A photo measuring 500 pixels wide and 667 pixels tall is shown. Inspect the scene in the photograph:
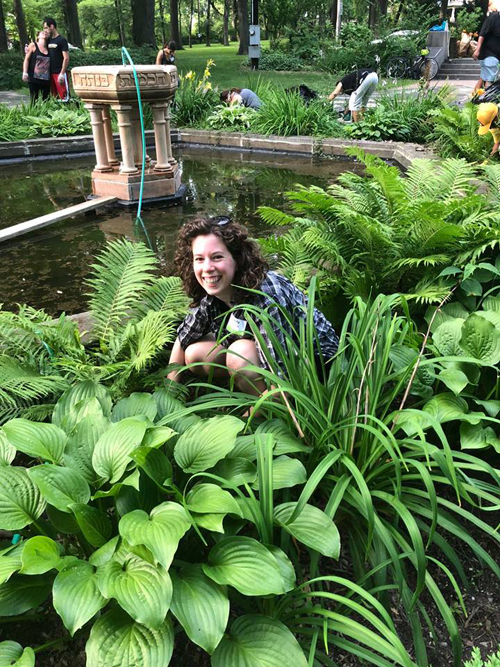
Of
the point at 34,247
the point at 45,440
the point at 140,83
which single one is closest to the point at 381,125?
the point at 140,83

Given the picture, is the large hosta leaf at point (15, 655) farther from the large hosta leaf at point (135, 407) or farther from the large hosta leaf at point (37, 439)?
the large hosta leaf at point (135, 407)

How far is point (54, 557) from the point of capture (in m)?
1.54

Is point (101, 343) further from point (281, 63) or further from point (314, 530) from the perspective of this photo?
point (281, 63)

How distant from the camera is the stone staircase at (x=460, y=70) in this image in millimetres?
21172

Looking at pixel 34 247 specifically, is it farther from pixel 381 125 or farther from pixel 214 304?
pixel 381 125

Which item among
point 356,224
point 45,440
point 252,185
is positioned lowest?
point 252,185

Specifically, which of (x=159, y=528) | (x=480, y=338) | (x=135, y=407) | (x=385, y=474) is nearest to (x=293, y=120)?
(x=480, y=338)

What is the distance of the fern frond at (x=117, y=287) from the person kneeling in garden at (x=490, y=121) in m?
5.02

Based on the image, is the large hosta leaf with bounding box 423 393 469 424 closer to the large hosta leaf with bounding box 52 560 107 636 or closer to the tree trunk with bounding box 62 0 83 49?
the large hosta leaf with bounding box 52 560 107 636

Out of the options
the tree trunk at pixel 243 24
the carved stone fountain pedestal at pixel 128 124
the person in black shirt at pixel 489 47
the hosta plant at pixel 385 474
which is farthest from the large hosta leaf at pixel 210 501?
the tree trunk at pixel 243 24

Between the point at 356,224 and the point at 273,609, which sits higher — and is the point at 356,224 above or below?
above

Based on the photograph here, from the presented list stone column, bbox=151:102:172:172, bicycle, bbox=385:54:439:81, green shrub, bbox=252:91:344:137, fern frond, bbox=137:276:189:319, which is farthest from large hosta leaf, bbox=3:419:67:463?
bicycle, bbox=385:54:439:81

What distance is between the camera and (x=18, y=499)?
1734 millimetres

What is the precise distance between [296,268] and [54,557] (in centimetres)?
228
